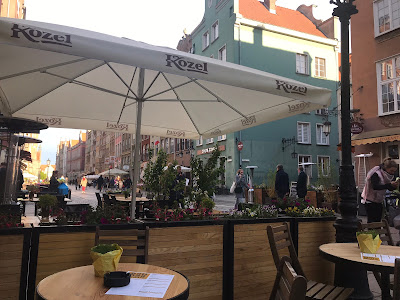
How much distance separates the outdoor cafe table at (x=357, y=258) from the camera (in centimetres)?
300

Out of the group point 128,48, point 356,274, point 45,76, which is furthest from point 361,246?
point 45,76

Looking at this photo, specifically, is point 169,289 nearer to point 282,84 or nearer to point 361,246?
point 361,246

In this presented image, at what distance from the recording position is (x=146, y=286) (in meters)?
2.35

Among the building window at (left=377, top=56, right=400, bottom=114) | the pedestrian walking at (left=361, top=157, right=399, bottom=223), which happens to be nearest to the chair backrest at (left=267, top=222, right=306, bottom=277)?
the pedestrian walking at (left=361, top=157, right=399, bottom=223)

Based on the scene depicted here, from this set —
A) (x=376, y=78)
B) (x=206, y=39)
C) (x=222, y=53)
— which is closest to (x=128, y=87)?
(x=376, y=78)

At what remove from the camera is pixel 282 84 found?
383cm

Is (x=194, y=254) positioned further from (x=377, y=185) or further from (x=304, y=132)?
(x=304, y=132)

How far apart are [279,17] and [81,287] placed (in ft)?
113

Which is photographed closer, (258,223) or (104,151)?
(258,223)

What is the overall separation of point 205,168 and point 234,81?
9.71 ft

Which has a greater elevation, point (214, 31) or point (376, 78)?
point (214, 31)

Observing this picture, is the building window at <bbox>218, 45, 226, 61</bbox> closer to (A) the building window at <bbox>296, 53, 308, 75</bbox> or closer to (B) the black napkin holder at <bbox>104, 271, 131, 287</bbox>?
(A) the building window at <bbox>296, 53, 308, 75</bbox>

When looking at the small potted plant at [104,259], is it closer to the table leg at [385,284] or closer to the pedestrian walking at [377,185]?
the table leg at [385,284]

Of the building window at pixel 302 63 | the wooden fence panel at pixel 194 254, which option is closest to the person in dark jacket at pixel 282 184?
the wooden fence panel at pixel 194 254
